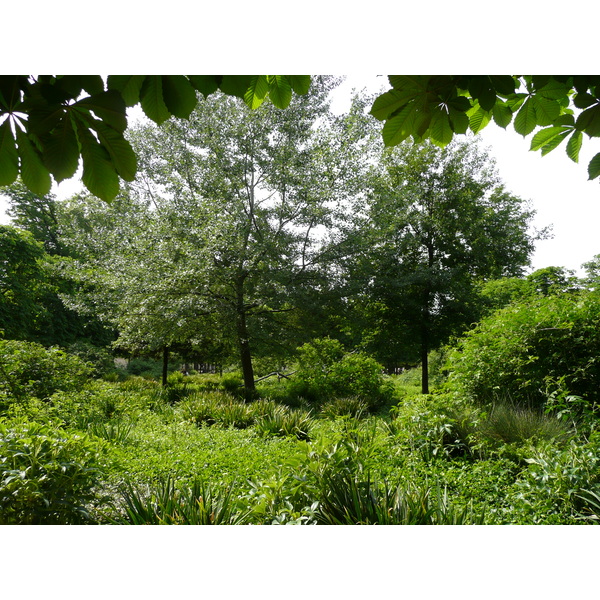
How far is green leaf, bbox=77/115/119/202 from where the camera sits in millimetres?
957

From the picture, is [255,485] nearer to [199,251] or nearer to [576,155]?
[576,155]

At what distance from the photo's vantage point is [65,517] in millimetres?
1938

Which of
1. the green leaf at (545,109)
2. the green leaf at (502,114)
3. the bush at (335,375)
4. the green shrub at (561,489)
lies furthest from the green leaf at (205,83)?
the bush at (335,375)

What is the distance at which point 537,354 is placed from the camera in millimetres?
3900

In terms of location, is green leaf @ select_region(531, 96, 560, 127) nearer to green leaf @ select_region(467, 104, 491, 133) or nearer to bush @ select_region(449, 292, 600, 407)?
green leaf @ select_region(467, 104, 491, 133)

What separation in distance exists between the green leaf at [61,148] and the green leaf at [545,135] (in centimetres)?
161

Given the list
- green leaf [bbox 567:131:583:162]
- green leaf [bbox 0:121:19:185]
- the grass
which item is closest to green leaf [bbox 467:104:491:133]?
green leaf [bbox 567:131:583:162]

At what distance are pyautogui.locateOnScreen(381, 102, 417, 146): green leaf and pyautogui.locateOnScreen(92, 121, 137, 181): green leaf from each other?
80 cm

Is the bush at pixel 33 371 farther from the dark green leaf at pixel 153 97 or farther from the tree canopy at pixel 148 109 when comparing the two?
the dark green leaf at pixel 153 97

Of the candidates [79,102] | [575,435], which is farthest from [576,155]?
[575,435]

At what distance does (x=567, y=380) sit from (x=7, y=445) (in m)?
4.45

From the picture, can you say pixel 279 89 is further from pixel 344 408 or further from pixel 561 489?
pixel 344 408

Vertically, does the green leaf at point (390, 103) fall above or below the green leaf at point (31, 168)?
above

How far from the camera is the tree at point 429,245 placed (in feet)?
23.4
